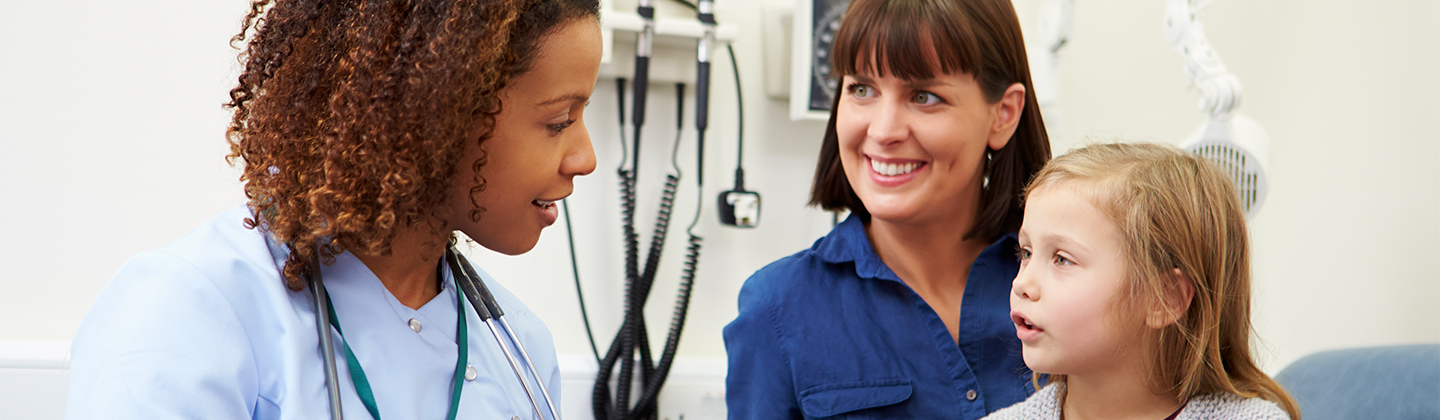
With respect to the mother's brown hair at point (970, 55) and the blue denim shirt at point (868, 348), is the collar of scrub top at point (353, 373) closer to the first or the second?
the blue denim shirt at point (868, 348)

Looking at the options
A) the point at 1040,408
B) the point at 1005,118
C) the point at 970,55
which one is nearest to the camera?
the point at 1040,408

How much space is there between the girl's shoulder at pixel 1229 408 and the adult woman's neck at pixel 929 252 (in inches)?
15.6

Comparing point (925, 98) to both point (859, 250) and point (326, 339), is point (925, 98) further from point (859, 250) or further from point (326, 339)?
point (326, 339)

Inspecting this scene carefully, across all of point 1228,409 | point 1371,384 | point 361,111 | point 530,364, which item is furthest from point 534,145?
point 1371,384

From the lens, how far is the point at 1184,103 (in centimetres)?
208

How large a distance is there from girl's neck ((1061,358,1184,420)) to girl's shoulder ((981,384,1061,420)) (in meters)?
0.04

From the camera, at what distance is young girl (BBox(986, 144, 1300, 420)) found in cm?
96

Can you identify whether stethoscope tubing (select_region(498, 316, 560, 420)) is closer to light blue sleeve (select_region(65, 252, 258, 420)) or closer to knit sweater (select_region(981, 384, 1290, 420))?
light blue sleeve (select_region(65, 252, 258, 420))

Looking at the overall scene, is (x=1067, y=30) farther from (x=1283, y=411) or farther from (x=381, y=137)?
(x=381, y=137)

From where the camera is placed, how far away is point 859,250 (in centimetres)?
130

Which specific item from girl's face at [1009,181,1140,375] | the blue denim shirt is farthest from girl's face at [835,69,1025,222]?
girl's face at [1009,181,1140,375]

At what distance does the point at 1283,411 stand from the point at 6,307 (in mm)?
1889

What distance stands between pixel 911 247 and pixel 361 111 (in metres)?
0.79

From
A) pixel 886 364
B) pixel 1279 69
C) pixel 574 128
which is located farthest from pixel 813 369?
pixel 1279 69
